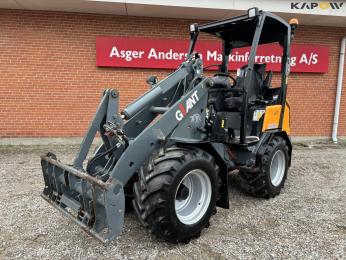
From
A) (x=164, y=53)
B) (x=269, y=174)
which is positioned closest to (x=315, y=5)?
(x=164, y=53)

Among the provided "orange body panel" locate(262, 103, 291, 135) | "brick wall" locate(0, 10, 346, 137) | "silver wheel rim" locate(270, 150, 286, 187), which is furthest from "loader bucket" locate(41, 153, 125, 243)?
"brick wall" locate(0, 10, 346, 137)

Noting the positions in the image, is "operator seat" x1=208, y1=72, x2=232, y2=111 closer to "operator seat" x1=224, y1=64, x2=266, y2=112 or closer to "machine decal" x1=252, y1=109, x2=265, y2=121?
"operator seat" x1=224, y1=64, x2=266, y2=112

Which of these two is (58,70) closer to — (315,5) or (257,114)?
(257,114)

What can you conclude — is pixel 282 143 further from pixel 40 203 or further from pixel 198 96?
pixel 40 203

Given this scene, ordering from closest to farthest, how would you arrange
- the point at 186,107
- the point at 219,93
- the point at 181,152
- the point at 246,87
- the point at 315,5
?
the point at 181,152 < the point at 186,107 < the point at 246,87 < the point at 219,93 < the point at 315,5

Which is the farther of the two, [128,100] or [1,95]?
[128,100]

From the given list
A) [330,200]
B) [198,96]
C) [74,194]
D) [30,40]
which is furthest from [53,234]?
[30,40]

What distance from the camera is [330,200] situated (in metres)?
4.88

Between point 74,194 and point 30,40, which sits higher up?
point 30,40

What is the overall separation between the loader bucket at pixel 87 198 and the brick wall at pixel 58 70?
4974 millimetres

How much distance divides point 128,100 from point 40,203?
4612 mm

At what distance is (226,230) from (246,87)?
5.61ft

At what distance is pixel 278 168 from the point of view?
5.17m

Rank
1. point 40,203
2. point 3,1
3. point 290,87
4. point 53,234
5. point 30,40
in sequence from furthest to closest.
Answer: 1. point 290,87
2. point 30,40
3. point 3,1
4. point 40,203
5. point 53,234
